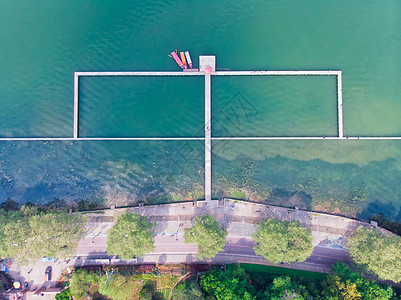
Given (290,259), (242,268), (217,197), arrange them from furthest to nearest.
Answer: (217,197), (242,268), (290,259)

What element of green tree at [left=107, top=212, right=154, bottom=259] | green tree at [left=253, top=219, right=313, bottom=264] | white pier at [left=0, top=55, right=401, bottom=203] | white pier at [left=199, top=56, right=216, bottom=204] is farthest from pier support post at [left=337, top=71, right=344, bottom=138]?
green tree at [left=107, top=212, right=154, bottom=259]

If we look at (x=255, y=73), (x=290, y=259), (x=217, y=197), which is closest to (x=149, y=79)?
(x=255, y=73)

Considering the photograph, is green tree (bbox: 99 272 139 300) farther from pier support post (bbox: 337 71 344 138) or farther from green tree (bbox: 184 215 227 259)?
pier support post (bbox: 337 71 344 138)

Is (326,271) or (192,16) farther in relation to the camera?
(192,16)

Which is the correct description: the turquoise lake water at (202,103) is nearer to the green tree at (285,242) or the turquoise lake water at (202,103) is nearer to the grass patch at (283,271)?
the green tree at (285,242)

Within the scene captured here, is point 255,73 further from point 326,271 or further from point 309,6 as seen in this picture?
point 326,271

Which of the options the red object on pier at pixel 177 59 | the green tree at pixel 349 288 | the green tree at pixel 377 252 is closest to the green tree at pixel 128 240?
the red object on pier at pixel 177 59
